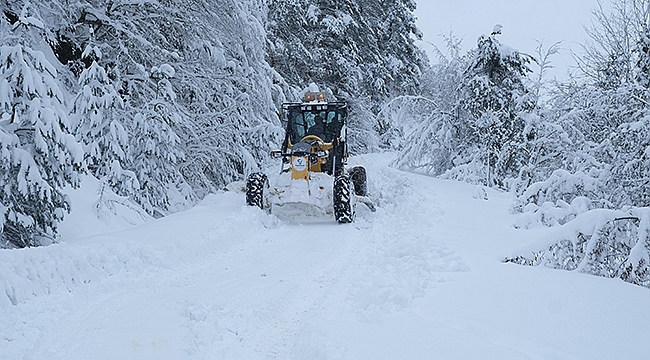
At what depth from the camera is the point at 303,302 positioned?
4613 millimetres

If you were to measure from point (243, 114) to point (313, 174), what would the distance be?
433cm

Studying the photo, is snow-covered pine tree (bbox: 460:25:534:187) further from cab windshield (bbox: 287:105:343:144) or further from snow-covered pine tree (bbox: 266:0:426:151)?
snow-covered pine tree (bbox: 266:0:426:151)

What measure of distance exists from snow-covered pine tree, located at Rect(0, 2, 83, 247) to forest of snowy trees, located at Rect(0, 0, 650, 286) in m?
0.02

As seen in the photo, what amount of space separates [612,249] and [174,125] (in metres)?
8.64

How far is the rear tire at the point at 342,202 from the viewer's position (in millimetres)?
8711

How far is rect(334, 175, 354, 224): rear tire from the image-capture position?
28.6 ft

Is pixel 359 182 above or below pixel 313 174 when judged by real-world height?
below

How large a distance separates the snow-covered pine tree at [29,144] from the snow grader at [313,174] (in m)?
3.75

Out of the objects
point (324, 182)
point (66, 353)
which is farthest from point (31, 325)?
point (324, 182)

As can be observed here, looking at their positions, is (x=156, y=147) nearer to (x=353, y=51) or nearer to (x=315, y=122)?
(x=315, y=122)

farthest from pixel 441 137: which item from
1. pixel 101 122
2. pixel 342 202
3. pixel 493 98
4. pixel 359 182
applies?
pixel 101 122

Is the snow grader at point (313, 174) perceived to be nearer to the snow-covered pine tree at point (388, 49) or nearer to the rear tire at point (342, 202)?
the rear tire at point (342, 202)

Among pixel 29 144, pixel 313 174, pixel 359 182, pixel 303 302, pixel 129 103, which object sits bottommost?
pixel 303 302

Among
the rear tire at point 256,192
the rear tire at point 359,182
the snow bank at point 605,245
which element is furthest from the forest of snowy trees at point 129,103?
the snow bank at point 605,245
